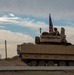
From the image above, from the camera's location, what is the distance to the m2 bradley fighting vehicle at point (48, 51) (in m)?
32.4

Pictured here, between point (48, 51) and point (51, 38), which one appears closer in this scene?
point (48, 51)

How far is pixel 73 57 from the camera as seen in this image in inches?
1288

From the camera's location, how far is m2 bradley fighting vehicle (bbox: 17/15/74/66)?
32375mm

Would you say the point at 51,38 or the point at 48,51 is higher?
the point at 51,38

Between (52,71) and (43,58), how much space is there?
1771 cm

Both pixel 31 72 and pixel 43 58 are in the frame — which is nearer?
pixel 31 72

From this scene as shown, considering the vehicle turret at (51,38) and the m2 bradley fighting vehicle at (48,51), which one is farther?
the vehicle turret at (51,38)

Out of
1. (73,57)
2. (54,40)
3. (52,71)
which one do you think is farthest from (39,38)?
(52,71)

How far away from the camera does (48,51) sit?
32469 mm

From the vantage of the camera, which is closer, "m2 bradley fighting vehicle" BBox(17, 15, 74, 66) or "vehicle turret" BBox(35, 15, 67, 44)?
"m2 bradley fighting vehicle" BBox(17, 15, 74, 66)

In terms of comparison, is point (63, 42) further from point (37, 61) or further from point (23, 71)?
point (23, 71)

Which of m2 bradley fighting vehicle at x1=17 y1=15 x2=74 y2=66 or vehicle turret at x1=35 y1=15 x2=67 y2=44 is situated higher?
vehicle turret at x1=35 y1=15 x2=67 y2=44

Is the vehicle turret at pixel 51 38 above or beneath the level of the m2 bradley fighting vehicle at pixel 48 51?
above

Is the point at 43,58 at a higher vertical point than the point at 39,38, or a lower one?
lower
